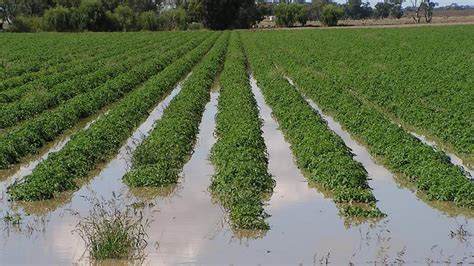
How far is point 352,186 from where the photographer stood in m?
11.3

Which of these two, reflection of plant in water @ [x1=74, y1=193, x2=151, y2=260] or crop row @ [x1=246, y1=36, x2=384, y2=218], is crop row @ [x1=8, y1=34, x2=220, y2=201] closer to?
reflection of plant in water @ [x1=74, y1=193, x2=151, y2=260]

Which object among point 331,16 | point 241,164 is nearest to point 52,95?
point 241,164

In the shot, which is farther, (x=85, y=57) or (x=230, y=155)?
(x=85, y=57)

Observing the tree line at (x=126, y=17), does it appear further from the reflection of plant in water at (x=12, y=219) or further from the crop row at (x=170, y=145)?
the reflection of plant in water at (x=12, y=219)

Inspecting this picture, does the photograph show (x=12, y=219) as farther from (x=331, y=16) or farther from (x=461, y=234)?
(x=331, y=16)

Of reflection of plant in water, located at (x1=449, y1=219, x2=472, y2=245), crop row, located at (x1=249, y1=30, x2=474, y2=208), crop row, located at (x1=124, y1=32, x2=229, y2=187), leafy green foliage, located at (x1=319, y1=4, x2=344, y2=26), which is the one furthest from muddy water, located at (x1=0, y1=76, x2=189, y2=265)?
leafy green foliage, located at (x1=319, y1=4, x2=344, y2=26)

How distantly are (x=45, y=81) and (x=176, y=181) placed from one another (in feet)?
50.8

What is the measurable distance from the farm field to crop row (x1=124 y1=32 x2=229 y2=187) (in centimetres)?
4

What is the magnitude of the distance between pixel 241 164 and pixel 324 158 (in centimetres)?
180

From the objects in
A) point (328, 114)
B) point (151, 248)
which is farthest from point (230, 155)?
point (328, 114)

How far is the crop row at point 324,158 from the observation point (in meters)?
10.9

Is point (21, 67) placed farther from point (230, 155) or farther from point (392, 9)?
point (392, 9)

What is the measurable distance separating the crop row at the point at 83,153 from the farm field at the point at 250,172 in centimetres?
4

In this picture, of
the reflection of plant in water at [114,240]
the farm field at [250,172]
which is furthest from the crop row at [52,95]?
the reflection of plant in water at [114,240]
